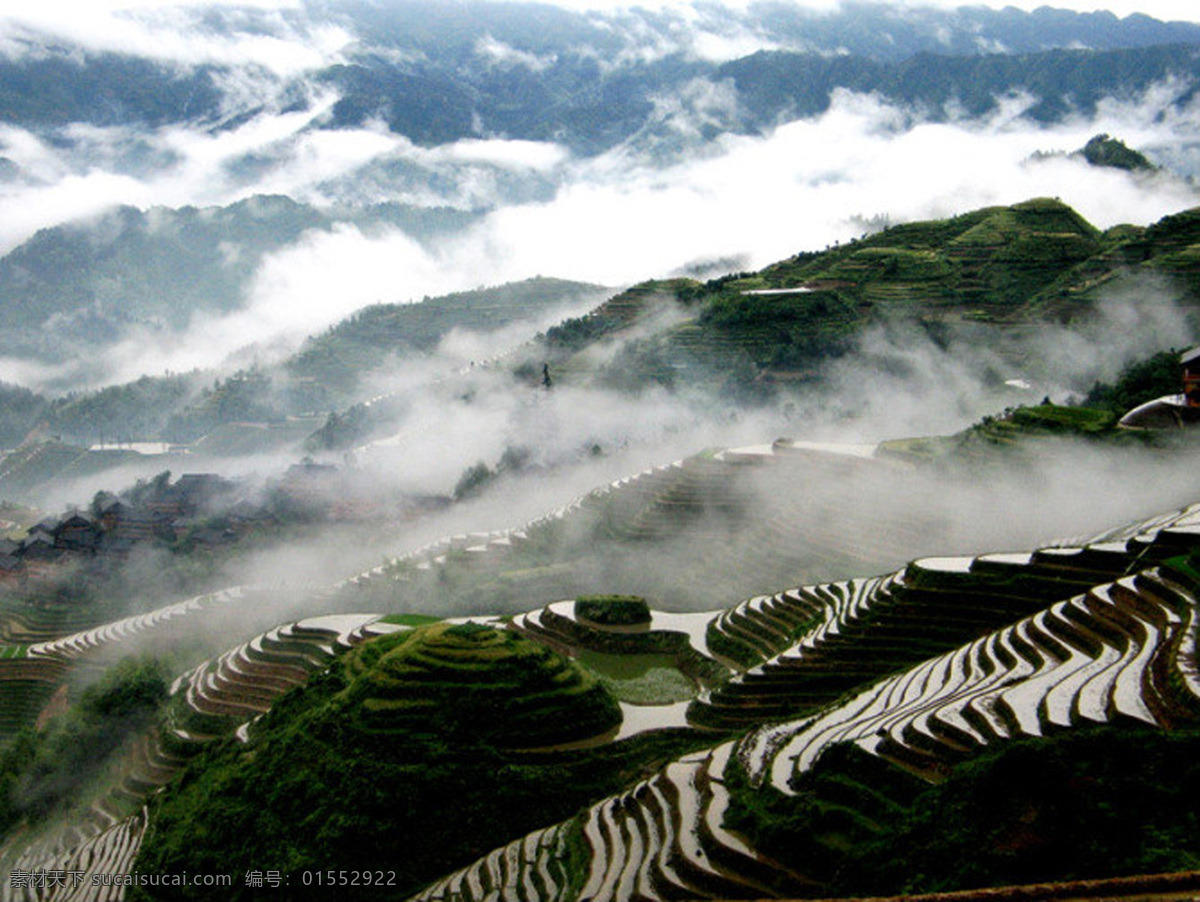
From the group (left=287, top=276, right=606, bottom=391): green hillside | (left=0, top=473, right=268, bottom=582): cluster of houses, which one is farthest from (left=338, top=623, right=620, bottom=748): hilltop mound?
(left=287, top=276, right=606, bottom=391): green hillside

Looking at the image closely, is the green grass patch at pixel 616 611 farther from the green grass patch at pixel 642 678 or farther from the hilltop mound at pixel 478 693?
the hilltop mound at pixel 478 693

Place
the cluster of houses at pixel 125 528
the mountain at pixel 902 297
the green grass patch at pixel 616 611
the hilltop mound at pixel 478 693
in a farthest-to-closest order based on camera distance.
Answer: the mountain at pixel 902 297
the cluster of houses at pixel 125 528
the green grass patch at pixel 616 611
the hilltop mound at pixel 478 693

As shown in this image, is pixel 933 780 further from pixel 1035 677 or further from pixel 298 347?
pixel 298 347

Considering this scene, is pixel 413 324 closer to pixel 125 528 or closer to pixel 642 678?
pixel 125 528

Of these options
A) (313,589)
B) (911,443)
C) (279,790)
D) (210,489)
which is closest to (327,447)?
(210,489)

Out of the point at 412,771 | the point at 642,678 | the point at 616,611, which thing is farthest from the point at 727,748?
the point at 616,611

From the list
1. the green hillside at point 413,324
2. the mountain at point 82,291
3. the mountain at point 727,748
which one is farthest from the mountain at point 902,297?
the mountain at point 82,291
